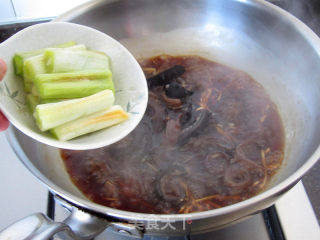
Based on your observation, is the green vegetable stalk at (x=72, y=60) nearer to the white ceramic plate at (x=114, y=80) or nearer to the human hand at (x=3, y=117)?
the white ceramic plate at (x=114, y=80)

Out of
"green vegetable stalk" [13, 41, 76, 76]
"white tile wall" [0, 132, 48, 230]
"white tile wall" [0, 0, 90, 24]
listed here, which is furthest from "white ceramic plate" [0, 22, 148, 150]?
"white tile wall" [0, 0, 90, 24]

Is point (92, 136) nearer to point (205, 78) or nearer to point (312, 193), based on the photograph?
point (205, 78)

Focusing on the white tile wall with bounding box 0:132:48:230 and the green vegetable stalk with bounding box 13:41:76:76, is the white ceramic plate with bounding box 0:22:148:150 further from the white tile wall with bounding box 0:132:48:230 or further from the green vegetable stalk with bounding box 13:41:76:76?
the white tile wall with bounding box 0:132:48:230

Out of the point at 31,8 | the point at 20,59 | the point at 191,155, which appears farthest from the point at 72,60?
the point at 31,8

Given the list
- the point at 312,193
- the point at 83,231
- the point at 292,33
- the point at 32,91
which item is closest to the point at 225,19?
the point at 292,33

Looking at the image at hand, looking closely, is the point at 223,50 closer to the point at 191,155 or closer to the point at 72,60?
the point at 191,155
